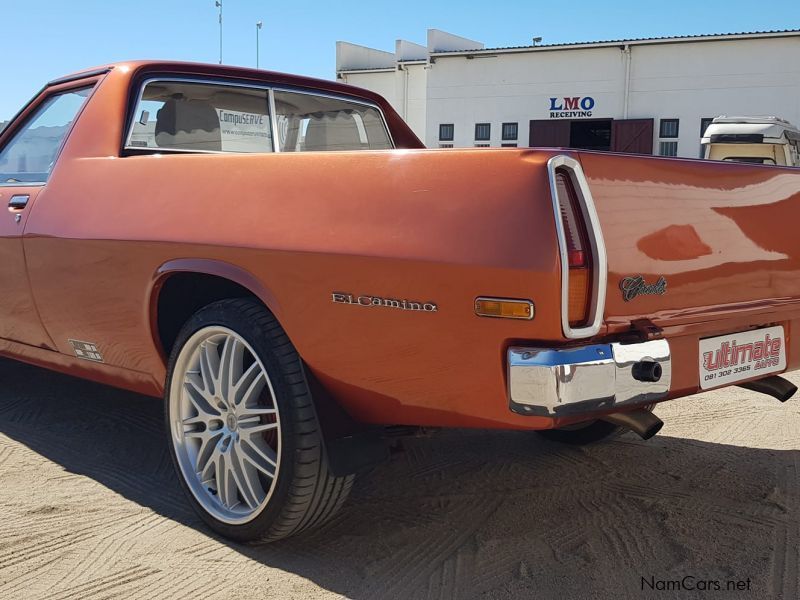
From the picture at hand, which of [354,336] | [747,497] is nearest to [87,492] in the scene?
[354,336]

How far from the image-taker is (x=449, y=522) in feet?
9.75

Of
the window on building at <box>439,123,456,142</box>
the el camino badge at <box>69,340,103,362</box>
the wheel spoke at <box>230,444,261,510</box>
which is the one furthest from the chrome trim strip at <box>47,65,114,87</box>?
the window on building at <box>439,123,456,142</box>

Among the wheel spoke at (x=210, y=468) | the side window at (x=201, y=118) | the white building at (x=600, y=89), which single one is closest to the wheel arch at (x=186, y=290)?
the wheel spoke at (x=210, y=468)

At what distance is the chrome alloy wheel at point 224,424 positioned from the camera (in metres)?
2.72

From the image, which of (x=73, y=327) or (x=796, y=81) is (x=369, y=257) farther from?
(x=796, y=81)

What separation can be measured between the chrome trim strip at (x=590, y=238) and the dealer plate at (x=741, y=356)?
551mm

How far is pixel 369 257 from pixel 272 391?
22.5 inches

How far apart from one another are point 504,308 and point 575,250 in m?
0.24

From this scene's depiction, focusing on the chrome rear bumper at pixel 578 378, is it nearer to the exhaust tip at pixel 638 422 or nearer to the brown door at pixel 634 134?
the exhaust tip at pixel 638 422

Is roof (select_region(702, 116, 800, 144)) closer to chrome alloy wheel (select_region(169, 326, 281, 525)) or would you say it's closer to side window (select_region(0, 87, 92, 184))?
side window (select_region(0, 87, 92, 184))

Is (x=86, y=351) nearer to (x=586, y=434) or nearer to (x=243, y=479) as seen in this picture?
(x=243, y=479)

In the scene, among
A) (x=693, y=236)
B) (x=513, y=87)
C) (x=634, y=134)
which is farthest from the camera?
(x=513, y=87)

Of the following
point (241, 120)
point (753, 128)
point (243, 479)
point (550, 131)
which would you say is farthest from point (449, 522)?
point (550, 131)

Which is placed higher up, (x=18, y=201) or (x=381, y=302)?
(x=18, y=201)
